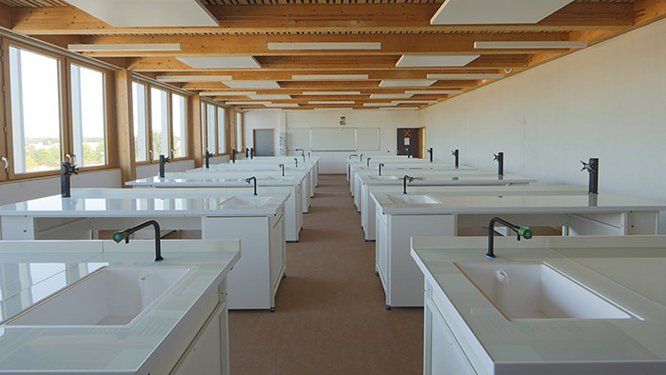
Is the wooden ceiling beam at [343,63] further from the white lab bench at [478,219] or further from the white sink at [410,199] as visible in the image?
the white lab bench at [478,219]

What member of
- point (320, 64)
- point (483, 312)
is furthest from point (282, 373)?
point (320, 64)

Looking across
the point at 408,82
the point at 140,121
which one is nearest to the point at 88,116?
the point at 140,121

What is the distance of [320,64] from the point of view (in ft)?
26.0

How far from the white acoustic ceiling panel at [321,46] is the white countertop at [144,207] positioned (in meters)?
2.25

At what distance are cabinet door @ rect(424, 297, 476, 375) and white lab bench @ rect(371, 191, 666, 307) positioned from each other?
1.60m

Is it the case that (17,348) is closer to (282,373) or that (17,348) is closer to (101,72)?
(282,373)

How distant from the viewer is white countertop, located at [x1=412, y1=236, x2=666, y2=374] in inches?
44.7

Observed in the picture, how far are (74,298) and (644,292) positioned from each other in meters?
1.92

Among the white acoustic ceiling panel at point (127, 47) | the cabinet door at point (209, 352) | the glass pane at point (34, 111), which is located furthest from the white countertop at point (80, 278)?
the glass pane at point (34, 111)

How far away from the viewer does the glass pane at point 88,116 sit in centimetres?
770

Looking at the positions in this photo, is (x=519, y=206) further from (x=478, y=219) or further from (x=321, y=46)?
(x=321, y=46)

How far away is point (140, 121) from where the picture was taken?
987cm

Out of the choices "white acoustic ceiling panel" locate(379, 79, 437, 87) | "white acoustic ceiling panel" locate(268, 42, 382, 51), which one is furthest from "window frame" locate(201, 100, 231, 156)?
"white acoustic ceiling panel" locate(268, 42, 382, 51)

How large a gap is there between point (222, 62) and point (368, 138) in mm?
11560
